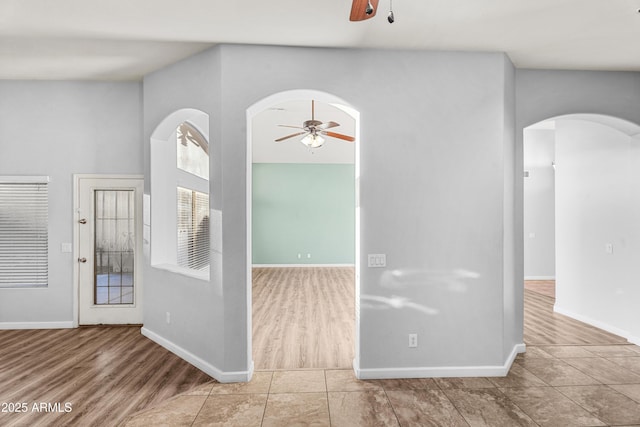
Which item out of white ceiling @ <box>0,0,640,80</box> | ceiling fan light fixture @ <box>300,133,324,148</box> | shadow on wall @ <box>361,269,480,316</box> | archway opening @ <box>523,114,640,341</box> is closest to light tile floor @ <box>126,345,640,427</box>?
shadow on wall @ <box>361,269,480,316</box>

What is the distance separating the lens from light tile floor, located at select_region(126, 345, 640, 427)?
8.72 feet

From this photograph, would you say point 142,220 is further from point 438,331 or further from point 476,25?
point 476,25

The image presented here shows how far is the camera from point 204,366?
11.3 ft

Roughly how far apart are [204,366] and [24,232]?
3180mm

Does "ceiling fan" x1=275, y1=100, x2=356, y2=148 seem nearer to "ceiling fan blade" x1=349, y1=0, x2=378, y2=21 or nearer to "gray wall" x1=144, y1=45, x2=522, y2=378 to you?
"gray wall" x1=144, y1=45, x2=522, y2=378

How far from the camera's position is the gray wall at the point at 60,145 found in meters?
4.56

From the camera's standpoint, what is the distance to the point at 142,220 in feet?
15.3

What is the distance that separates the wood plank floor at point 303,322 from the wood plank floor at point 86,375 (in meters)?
0.88

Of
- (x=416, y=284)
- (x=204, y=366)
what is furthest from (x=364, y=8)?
(x=204, y=366)

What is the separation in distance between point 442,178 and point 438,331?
4.72 ft

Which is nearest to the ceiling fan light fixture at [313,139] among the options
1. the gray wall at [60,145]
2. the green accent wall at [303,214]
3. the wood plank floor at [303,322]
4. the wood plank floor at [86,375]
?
the gray wall at [60,145]

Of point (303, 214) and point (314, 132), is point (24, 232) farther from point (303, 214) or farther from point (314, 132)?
point (303, 214)

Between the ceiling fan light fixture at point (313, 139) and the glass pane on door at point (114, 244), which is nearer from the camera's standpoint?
the glass pane on door at point (114, 244)

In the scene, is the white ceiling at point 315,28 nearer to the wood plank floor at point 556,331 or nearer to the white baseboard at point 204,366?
the white baseboard at point 204,366
